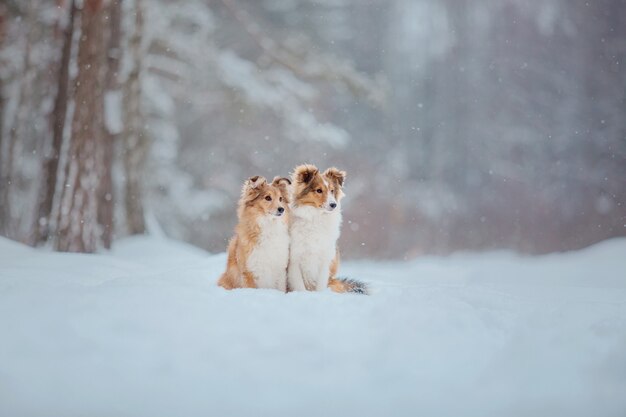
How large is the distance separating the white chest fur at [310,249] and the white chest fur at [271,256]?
0.10 metres

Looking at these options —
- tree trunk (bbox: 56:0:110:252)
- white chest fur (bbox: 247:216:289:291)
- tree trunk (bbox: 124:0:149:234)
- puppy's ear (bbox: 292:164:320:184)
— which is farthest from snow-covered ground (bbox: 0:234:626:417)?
tree trunk (bbox: 124:0:149:234)

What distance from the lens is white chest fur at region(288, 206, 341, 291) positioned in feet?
18.5

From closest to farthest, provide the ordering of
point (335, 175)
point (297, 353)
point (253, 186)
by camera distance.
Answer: point (297, 353), point (253, 186), point (335, 175)

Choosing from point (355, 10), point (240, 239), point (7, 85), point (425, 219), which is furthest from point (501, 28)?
point (240, 239)

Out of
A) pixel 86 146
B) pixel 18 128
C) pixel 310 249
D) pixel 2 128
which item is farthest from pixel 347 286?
pixel 2 128

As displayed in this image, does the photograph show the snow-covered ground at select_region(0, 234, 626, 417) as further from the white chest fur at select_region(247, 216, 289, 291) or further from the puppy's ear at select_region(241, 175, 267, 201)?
the puppy's ear at select_region(241, 175, 267, 201)

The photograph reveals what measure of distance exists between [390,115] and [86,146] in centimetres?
1124

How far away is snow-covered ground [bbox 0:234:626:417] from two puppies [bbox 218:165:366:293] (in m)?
0.67

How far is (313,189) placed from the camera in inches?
230

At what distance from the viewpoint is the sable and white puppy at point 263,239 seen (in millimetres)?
5457

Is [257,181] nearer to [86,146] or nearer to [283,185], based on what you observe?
[283,185]

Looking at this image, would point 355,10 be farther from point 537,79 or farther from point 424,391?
point 424,391

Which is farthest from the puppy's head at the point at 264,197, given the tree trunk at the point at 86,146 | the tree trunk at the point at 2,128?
the tree trunk at the point at 2,128

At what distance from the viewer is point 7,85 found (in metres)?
12.2
